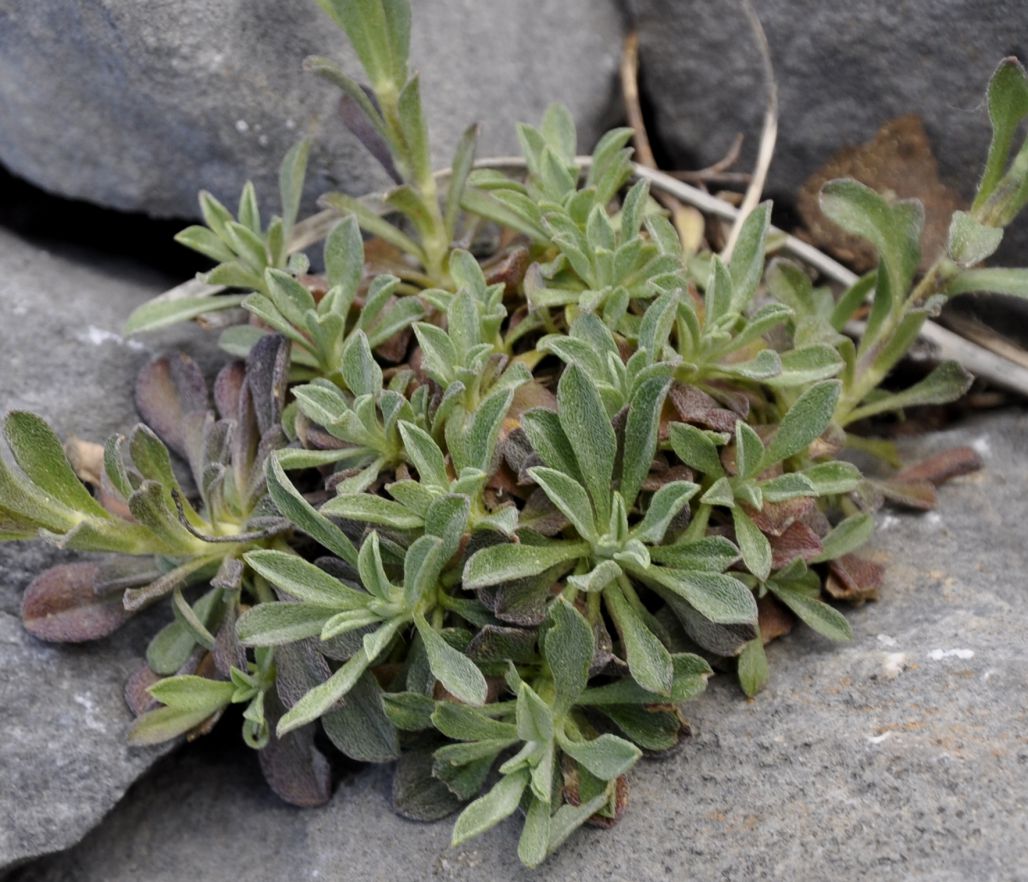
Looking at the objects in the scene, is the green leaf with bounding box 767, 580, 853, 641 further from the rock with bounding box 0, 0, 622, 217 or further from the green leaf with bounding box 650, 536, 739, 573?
the rock with bounding box 0, 0, 622, 217

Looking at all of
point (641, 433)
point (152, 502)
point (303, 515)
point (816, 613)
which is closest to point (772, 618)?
point (816, 613)

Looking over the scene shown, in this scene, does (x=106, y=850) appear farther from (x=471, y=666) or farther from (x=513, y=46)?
(x=513, y=46)

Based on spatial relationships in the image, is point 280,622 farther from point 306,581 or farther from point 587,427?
point 587,427

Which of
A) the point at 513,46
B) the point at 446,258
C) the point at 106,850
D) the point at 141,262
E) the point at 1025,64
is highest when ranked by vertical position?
the point at 1025,64

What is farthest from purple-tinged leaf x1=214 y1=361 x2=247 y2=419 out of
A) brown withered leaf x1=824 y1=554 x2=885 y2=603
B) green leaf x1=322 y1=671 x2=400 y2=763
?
brown withered leaf x1=824 y1=554 x2=885 y2=603

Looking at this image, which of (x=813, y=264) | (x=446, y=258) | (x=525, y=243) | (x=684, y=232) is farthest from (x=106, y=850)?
Result: (x=813, y=264)

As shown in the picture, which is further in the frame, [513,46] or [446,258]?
[513,46]
